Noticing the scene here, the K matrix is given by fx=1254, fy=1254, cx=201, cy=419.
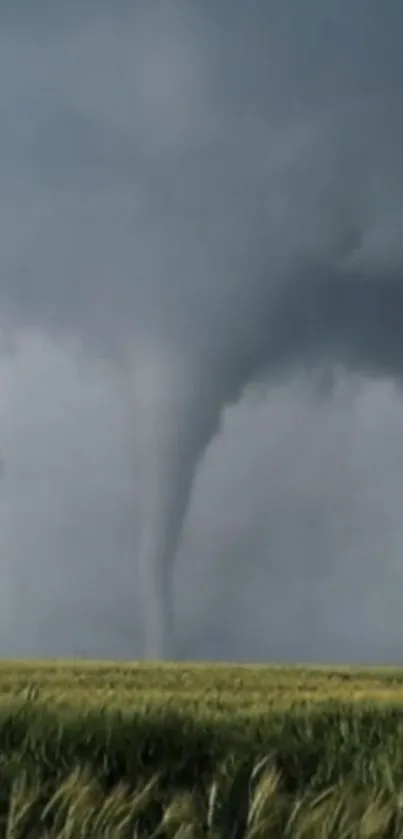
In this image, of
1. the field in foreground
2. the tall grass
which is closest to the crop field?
the field in foreground

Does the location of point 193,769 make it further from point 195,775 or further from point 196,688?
point 196,688

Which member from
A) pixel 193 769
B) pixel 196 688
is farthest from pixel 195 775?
pixel 196 688

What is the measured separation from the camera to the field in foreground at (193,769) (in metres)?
10.4

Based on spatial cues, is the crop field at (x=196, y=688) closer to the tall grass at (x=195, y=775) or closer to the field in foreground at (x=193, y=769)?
the field in foreground at (x=193, y=769)

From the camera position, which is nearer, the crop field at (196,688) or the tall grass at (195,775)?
the tall grass at (195,775)

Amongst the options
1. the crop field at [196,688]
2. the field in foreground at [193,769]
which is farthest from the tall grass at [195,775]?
the crop field at [196,688]

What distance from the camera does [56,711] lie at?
11.4 m

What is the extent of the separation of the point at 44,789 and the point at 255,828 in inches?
72.7

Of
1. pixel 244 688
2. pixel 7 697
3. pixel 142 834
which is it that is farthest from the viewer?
pixel 244 688

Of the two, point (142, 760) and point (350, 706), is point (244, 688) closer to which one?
point (350, 706)

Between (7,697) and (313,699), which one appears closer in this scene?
(7,697)

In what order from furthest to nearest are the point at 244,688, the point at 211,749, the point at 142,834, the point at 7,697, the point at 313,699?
1. the point at 244,688
2. the point at 313,699
3. the point at 7,697
4. the point at 211,749
5. the point at 142,834

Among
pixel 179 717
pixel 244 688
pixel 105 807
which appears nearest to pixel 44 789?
pixel 105 807

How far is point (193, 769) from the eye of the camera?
36.8 ft
